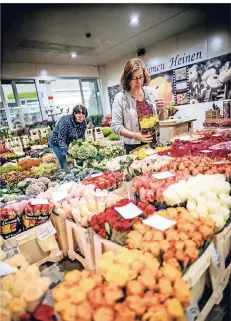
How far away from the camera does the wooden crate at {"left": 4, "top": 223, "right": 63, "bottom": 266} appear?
159 centimetres

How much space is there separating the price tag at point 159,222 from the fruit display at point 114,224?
0.29 feet

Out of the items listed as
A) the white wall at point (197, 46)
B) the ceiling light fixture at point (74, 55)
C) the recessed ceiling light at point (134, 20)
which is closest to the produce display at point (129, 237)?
the recessed ceiling light at point (134, 20)

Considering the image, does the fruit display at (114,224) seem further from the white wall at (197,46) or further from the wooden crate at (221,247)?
the white wall at (197,46)

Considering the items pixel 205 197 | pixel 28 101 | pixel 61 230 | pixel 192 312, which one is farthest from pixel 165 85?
pixel 192 312

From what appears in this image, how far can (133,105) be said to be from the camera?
8.77ft

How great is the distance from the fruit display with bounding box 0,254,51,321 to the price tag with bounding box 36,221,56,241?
457 mm

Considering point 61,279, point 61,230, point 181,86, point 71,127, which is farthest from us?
point 181,86

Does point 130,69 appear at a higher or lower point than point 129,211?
higher

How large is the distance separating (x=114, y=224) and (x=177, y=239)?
375 millimetres

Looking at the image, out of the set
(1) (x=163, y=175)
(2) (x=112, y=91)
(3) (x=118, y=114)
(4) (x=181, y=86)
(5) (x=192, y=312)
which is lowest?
(5) (x=192, y=312)

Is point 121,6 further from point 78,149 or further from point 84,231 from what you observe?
point 84,231

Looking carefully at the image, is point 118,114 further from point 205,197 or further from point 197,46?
point 197,46

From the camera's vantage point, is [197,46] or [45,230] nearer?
[45,230]

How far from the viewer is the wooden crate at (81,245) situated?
1524 millimetres
